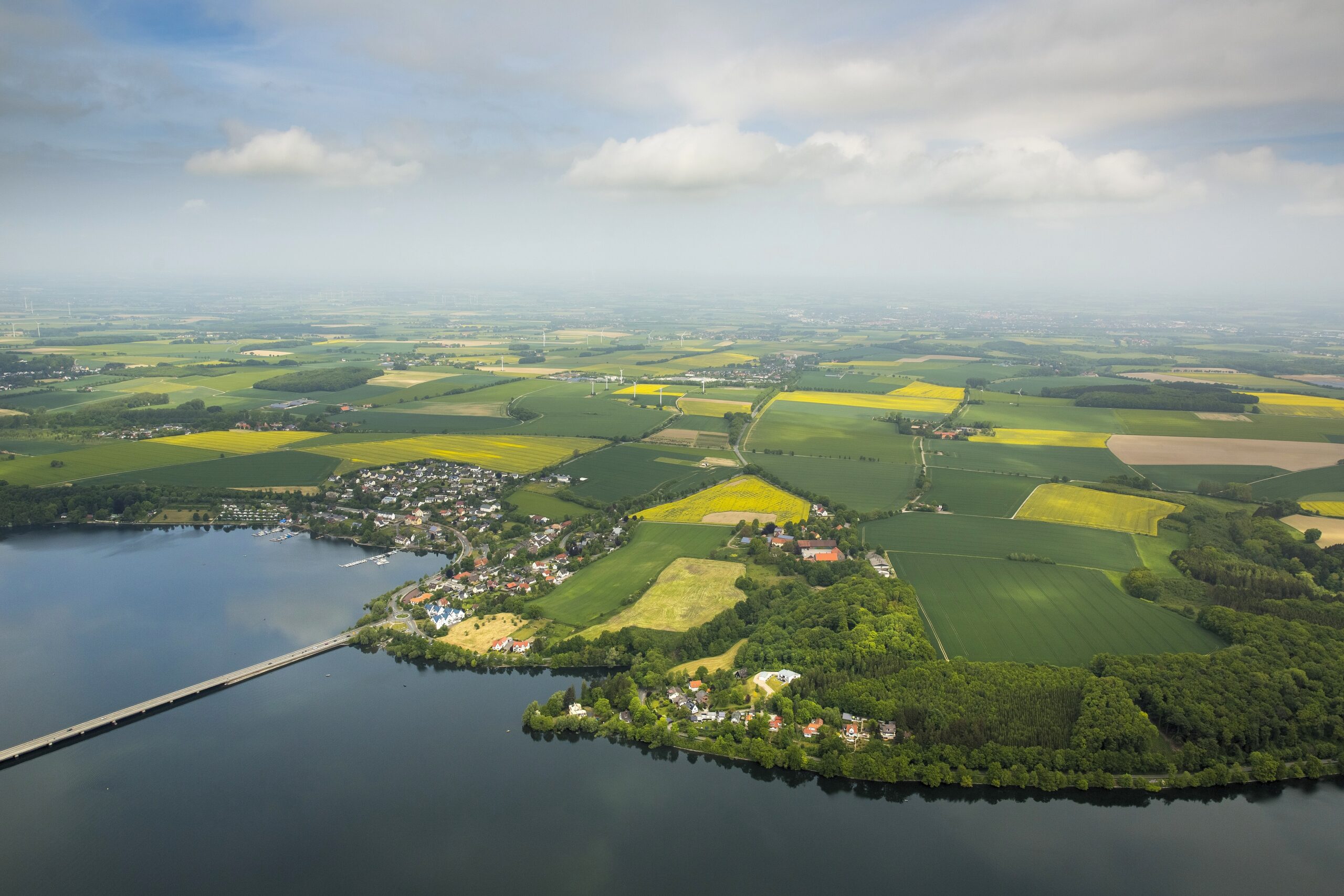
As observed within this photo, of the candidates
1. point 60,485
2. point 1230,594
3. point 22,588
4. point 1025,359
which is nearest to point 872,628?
point 1230,594

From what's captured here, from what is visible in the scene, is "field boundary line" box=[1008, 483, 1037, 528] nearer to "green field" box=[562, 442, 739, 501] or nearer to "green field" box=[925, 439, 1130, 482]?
"green field" box=[925, 439, 1130, 482]

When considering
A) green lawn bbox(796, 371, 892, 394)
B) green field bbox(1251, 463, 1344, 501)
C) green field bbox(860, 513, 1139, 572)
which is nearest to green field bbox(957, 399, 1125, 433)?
green lawn bbox(796, 371, 892, 394)

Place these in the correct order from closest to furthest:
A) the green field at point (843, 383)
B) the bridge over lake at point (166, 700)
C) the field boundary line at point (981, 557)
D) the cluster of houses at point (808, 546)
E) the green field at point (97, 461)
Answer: the bridge over lake at point (166, 700) → the field boundary line at point (981, 557) → the cluster of houses at point (808, 546) → the green field at point (97, 461) → the green field at point (843, 383)

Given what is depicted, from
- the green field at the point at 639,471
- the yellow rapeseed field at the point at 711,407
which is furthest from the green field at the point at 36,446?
the yellow rapeseed field at the point at 711,407

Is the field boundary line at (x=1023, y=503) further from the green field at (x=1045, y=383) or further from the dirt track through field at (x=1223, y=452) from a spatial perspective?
the green field at (x=1045, y=383)

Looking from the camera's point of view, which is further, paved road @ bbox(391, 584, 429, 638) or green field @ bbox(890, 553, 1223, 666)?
paved road @ bbox(391, 584, 429, 638)

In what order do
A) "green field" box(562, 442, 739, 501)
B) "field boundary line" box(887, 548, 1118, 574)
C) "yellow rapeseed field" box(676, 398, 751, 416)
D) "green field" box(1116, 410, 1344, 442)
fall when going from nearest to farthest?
"field boundary line" box(887, 548, 1118, 574) → "green field" box(562, 442, 739, 501) → "green field" box(1116, 410, 1344, 442) → "yellow rapeseed field" box(676, 398, 751, 416)

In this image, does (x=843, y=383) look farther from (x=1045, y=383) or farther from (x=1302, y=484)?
(x=1302, y=484)

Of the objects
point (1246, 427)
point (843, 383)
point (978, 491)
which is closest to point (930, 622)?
point (978, 491)
